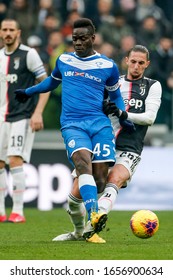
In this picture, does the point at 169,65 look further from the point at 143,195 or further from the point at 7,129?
the point at 7,129

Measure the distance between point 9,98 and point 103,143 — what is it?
4.04 meters

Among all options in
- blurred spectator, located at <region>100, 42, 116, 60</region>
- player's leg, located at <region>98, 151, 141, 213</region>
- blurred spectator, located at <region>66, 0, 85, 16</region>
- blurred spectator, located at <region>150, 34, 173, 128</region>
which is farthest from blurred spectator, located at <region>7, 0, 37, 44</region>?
player's leg, located at <region>98, 151, 141, 213</region>

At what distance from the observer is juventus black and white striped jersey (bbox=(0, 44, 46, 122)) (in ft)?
44.6

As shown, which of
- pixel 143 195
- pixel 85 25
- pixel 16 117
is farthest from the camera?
pixel 143 195

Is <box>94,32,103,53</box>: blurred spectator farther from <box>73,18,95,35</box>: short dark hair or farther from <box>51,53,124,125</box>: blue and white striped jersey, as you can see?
<box>73,18,95,35</box>: short dark hair

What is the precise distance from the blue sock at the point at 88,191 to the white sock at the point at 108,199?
0.74ft

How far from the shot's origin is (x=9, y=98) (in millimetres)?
13664

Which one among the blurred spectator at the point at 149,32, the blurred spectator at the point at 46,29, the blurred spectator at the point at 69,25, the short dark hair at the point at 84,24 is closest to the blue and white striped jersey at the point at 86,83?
the short dark hair at the point at 84,24

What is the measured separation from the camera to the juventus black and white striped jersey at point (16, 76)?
13.6 metres

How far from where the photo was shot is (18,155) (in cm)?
1352

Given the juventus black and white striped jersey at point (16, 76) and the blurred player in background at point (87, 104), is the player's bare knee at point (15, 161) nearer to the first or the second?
the juventus black and white striped jersey at point (16, 76)

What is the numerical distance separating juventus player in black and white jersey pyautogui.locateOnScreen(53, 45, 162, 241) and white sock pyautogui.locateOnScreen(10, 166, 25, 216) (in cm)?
308
